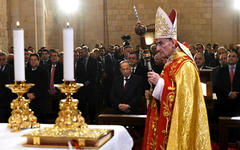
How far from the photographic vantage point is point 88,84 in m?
9.05

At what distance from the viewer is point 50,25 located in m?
17.2

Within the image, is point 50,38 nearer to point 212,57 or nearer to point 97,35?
point 97,35

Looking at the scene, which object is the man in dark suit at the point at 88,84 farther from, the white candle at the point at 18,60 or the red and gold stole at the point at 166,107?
the white candle at the point at 18,60

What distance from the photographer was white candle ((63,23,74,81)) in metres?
2.11

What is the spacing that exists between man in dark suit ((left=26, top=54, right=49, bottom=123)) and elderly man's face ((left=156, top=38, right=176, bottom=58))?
320 centimetres

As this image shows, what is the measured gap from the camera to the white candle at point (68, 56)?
6.92 ft

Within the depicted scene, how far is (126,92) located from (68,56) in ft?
15.1

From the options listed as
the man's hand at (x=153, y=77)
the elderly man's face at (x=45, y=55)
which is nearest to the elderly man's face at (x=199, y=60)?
the elderly man's face at (x=45, y=55)

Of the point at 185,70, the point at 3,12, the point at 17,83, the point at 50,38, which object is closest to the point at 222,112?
the point at 185,70

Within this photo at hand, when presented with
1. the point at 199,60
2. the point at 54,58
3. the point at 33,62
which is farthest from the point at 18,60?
the point at 54,58

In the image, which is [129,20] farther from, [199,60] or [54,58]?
[199,60]

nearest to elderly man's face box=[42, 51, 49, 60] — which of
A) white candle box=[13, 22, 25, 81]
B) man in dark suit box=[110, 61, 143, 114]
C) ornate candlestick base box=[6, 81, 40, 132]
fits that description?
man in dark suit box=[110, 61, 143, 114]

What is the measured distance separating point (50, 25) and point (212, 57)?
8.07m

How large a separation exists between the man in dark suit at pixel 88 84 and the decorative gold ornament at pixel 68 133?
637 centimetres
